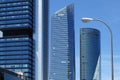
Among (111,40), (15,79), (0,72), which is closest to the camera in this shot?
(111,40)

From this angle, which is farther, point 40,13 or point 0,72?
point 40,13

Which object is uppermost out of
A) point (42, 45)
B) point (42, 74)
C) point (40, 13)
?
point (40, 13)

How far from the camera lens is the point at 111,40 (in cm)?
3180

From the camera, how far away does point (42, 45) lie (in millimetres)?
158125

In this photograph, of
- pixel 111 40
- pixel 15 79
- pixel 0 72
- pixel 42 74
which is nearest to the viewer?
pixel 111 40

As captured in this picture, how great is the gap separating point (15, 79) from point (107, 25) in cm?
7639

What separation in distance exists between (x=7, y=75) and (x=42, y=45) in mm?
60815

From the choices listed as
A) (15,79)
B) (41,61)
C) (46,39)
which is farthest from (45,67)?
(15,79)

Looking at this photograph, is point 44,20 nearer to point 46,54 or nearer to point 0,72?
point 46,54

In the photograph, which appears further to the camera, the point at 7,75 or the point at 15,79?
the point at 15,79

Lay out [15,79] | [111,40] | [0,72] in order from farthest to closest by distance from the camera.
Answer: [15,79]
[0,72]
[111,40]

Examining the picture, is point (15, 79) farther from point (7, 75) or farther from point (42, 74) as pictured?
point (42, 74)

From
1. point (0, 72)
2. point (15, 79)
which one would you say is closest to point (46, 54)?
point (15, 79)

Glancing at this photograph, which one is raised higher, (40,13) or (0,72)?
(40,13)
